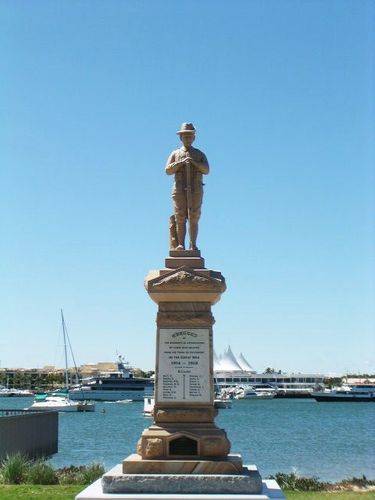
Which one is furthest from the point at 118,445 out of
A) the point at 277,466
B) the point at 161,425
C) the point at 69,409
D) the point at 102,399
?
the point at 102,399

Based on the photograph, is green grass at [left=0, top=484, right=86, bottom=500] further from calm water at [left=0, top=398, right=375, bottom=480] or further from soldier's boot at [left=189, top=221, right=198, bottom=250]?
calm water at [left=0, top=398, right=375, bottom=480]

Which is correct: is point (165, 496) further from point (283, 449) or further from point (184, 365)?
point (283, 449)

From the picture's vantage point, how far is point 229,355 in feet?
549

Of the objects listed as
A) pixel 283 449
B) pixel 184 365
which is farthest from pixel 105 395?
pixel 184 365

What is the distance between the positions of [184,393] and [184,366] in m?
0.43

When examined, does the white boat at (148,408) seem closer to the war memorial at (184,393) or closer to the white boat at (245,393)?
the war memorial at (184,393)

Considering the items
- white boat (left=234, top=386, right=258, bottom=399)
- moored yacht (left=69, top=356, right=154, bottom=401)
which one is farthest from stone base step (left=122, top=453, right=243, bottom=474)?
white boat (left=234, top=386, right=258, bottom=399)

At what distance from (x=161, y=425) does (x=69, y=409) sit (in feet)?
299

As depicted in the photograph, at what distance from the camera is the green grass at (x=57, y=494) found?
614 inches

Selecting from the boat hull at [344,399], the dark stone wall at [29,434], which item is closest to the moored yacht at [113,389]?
the boat hull at [344,399]

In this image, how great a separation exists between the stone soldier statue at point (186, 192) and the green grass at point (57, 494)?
5.66 metres

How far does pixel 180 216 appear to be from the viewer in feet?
45.2

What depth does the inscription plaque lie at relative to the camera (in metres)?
12.8

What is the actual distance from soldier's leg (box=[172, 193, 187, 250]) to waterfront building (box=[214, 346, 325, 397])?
14639cm
